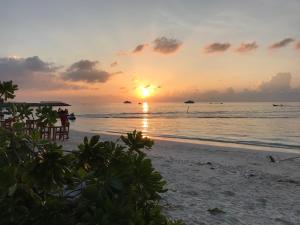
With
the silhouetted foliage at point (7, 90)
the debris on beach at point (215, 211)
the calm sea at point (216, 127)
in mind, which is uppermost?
the silhouetted foliage at point (7, 90)

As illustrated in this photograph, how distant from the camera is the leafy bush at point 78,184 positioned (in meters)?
2.18

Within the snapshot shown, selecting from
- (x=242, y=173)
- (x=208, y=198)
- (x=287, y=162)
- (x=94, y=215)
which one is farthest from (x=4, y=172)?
(x=287, y=162)

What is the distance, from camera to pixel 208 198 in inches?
316

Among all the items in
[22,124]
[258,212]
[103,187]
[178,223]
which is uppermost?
[22,124]

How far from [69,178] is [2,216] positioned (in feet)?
1.53

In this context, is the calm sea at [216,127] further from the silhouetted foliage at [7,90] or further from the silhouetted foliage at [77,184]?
the silhouetted foliage at [77,184]

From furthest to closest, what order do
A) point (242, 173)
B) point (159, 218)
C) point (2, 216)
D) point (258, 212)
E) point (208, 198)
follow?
1. point (242, 173)
2. point (208, 198)
3. point (258, 212)
4. point (159, 218)
5. point (2, 216)

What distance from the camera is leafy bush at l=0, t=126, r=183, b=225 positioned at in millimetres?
2182

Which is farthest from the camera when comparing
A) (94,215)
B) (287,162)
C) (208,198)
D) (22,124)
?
(287,162)

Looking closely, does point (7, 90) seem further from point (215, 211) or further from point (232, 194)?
point (232, 194)

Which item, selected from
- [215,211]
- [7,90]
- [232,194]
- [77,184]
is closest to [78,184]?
[77,184]

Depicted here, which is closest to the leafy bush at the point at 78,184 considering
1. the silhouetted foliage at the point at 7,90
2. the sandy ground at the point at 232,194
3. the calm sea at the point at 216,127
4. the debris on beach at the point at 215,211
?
the silhouetted foliage at the point at 7,90

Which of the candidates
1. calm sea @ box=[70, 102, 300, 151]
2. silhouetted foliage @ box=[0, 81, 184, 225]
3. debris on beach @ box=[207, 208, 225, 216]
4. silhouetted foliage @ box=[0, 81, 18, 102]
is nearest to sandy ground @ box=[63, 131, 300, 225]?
debris on beach @ box=[207, 208, 225, 216]

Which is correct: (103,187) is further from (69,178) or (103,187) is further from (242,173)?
(242,173)
